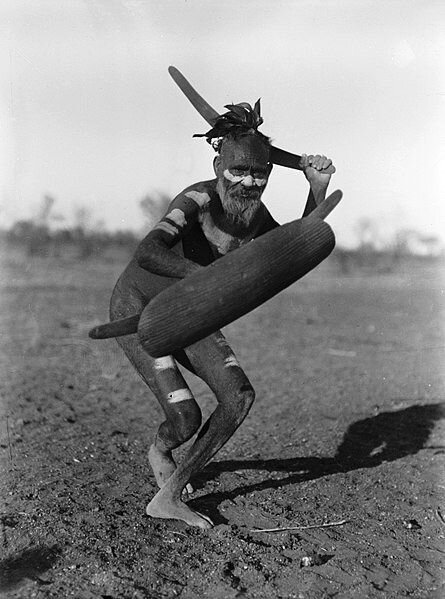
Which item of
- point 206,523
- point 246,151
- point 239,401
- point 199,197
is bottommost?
point 206,523

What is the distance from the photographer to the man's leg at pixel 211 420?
4.09 m

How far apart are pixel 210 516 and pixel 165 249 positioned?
162cm

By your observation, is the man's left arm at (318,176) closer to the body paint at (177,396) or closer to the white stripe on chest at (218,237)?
the white stripe on chest at (218,237)

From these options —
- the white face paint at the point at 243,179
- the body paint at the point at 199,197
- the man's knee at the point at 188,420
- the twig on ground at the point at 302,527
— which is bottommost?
the twig on ground at the point at 302,527

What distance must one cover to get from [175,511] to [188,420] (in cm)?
53

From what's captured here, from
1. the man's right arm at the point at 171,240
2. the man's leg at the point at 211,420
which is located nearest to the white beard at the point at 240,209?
the man's right arm at the point at 171,240

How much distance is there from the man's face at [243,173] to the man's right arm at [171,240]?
0.16 metres

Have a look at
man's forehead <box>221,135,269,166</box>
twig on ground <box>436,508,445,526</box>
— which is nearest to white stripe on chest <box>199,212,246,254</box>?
man's forehead <box>221,135,269,166</box>

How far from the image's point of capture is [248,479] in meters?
5.09

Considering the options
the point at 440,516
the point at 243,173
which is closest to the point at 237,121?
the point at 243,173

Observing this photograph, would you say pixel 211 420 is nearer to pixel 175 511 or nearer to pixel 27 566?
pixel 175 511

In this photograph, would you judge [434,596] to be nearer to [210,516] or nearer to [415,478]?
[210,516]

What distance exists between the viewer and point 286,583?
3.59m

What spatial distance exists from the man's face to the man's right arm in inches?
6.2
